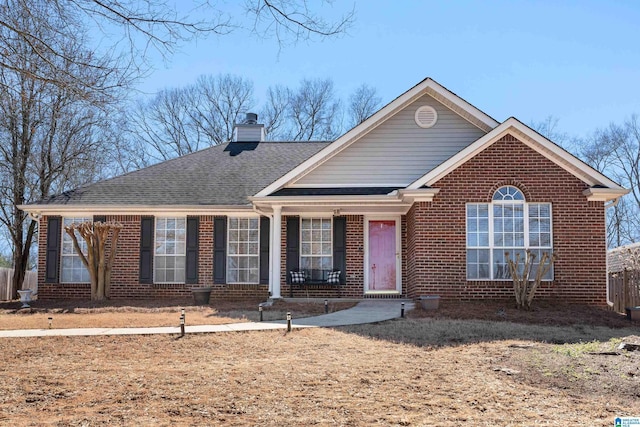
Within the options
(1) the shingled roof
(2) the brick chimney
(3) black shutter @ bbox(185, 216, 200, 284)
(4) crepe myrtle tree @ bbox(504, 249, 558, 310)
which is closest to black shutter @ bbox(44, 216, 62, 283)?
(1) the shingled roof

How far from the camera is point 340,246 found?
Answer: 18.3 m

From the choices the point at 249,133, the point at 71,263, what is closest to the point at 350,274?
the point at 71,263

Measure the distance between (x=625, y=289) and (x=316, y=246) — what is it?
7930mm

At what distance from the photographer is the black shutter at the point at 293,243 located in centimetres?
1827

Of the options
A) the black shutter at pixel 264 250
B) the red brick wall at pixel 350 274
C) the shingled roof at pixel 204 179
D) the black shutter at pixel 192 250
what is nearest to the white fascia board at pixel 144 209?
the shingled roof at pixel 204 179

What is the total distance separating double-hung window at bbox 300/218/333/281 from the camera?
1838 cm

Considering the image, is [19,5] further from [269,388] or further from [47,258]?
[47,258]

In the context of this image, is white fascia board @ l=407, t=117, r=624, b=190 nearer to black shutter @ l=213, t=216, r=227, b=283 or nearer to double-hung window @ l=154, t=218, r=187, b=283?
black shutter @ l=213, t=216, r=227, b=283

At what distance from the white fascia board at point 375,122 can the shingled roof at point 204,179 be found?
206 centimetres

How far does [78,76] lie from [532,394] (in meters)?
6.02

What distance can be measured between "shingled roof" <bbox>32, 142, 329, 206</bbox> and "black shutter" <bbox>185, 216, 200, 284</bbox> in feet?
1.93

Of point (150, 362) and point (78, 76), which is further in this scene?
point (150, 362)

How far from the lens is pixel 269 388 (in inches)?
305

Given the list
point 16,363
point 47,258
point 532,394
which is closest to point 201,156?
point 47,258
